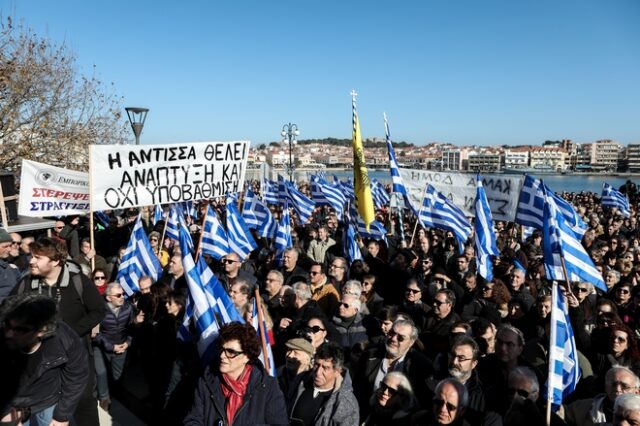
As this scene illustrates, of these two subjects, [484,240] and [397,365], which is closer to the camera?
[397,365]

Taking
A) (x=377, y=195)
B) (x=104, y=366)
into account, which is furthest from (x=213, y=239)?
(x=377, y=195)

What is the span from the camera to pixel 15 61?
13.1 meters

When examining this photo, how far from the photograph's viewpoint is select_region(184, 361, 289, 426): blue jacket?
309 cm

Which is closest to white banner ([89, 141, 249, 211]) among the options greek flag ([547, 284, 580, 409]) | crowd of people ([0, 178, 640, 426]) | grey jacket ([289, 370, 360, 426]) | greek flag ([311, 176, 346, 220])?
crowd of people ([0, 178, 640, 426])

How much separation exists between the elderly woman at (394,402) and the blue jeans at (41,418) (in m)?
2.08

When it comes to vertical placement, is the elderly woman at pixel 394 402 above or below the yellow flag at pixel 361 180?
below

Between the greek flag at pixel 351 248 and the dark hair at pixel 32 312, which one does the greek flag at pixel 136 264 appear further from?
the dark hair at pixel 32 312

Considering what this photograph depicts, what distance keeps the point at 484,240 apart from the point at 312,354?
172 inches

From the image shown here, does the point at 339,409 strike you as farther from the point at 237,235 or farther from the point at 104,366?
the point at 237,235

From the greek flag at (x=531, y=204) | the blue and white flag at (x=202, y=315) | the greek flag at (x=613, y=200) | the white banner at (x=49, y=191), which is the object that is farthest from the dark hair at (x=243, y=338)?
the greek flag at (x=613, y=200)

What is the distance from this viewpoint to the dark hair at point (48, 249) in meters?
3.86

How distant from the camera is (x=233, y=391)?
3.14 metres

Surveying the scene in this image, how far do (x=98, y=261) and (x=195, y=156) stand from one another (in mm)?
2349

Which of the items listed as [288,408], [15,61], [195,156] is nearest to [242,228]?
[195,156]
